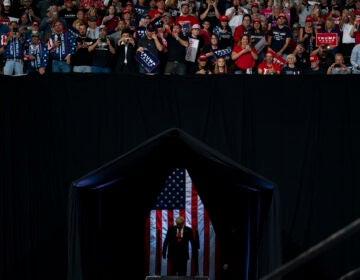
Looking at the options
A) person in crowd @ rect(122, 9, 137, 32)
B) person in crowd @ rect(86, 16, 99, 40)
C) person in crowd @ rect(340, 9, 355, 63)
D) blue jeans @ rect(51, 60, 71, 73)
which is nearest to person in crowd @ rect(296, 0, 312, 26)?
person in crowd @ rect(340, 9, 355, 63)

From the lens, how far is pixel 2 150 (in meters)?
12.4

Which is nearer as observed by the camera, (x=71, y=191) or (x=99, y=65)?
(x=71, y=191)

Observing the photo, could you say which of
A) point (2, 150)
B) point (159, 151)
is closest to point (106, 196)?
point (159, 151)

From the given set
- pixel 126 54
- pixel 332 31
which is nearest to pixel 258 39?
pixel 332 31

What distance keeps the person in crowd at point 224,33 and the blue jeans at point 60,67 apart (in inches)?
118

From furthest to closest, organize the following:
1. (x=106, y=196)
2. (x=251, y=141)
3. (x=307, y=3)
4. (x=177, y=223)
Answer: (x=307, y=3), (x=177, y=223), (x=251, y=141), (x=106, y=196)

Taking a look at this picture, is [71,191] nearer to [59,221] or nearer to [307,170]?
[59,221]

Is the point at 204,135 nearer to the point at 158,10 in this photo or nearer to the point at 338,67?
the point at 338,67

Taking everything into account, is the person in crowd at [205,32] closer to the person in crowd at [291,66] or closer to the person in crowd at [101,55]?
the person in crowd at [291,66]

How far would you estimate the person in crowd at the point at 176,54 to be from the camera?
1395 cm

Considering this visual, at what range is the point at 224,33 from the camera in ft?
49.6

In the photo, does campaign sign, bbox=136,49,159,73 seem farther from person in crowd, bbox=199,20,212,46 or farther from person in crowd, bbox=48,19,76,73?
person in crowd, bbox=199,20,212,46

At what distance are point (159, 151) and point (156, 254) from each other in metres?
3.24

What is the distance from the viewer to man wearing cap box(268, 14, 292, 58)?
15.3m
